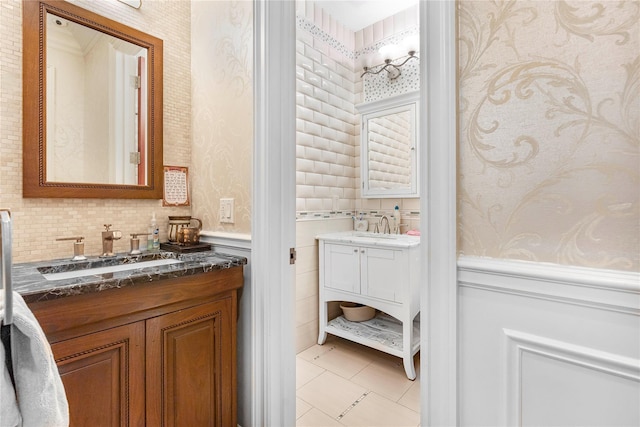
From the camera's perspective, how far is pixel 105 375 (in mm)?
1036

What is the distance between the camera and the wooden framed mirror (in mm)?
1285

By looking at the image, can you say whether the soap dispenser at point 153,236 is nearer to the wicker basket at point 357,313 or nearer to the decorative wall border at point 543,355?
the decorative wall border at point 543,355

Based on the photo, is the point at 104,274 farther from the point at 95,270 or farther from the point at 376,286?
the point at 376,286

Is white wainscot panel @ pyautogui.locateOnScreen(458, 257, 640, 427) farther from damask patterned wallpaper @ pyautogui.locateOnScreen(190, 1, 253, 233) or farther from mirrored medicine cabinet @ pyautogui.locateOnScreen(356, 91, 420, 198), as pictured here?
mirrored medicine cabinet @ pyautogui.locateOnScreen(356, 91, 420, 198)

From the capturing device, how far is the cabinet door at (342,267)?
241 centimetres

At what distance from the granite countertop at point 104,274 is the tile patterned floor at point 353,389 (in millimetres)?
1081

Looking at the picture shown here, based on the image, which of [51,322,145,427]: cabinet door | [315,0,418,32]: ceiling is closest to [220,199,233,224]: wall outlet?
[51,322,145,427]: cabinet door

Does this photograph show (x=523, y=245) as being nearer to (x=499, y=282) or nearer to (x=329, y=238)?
(x=499, y=282)

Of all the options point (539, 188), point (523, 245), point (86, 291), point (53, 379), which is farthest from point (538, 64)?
point (86, 291)

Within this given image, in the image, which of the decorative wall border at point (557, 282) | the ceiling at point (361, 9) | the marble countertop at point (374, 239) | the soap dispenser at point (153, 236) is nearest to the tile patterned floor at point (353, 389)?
the marble countertop at point (374, 239)

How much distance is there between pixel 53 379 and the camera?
632mm

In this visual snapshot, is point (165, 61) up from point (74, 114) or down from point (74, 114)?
up

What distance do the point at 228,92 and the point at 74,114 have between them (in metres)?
0.68

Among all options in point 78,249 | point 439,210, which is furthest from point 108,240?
point 439,210
